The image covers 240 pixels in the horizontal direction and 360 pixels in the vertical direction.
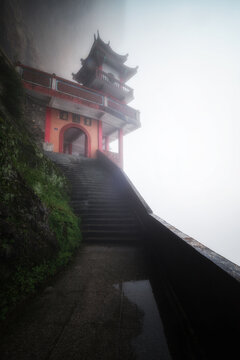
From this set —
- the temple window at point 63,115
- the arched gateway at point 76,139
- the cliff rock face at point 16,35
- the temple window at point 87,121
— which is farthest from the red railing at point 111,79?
the cliff rock face at point 16,35

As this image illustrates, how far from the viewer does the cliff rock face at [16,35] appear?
14109 mm

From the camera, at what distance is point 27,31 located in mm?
18875

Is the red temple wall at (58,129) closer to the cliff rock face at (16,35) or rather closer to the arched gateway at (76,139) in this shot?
the arched gateway at (76,139)

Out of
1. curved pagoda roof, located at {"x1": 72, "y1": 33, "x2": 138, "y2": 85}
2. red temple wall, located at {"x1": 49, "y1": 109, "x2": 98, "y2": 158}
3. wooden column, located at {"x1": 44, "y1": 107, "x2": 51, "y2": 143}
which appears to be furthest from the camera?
curved pagoda roof, located at {"x1": 72, "y1": 33, "x2": 138, "y2": 85}

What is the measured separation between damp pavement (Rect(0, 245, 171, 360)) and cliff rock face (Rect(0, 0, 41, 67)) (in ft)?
59.1

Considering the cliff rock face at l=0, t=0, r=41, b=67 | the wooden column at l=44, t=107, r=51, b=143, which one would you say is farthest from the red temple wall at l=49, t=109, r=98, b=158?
the cliff rock face at l=0, t=0, r=41, b=67

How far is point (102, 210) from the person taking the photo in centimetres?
552

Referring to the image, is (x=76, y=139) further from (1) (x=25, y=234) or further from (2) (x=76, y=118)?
(1) (x=25, y=234)

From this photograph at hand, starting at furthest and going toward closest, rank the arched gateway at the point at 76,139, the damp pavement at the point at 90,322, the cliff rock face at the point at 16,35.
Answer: the cliff rock face at the point at 16,35 → the arched gateway at the point at 76,139 → the damp pavement at the point at 90,322

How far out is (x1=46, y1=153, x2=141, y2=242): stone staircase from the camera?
4.57m

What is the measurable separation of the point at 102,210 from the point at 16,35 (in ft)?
76.3

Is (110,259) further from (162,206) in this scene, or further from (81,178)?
(162,206)

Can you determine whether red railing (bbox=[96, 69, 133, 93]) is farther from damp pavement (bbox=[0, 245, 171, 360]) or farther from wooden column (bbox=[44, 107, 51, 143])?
damp pavement (bbox=[0, 245, 171, 360])

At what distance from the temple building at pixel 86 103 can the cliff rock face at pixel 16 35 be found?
5648mm
